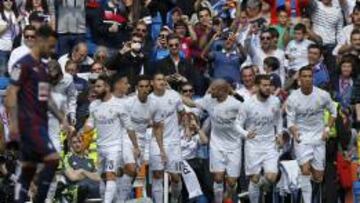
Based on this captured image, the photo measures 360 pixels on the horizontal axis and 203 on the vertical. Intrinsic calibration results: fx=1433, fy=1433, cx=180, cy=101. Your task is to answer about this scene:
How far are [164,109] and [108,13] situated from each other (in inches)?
217

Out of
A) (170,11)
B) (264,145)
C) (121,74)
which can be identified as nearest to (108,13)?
(170,11)

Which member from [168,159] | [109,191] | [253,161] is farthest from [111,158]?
[253,161]

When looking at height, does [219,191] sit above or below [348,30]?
below

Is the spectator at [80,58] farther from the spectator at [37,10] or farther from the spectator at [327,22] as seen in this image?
the spectator at [327,22]

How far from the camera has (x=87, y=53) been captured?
26.3 metres

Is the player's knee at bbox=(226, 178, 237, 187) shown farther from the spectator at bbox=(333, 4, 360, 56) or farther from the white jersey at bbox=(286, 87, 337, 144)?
the spectator at bbox=(333, 4, 360, 56)

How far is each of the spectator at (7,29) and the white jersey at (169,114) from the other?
13.2 feet

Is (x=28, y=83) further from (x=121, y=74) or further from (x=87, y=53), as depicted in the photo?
(x=87, y=53)

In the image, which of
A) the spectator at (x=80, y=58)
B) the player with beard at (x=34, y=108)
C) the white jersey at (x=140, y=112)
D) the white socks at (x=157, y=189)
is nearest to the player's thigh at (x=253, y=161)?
the white socks at (x=157, y=189)

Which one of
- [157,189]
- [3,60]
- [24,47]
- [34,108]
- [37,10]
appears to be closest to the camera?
[34,108]

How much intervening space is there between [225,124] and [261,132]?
662mm

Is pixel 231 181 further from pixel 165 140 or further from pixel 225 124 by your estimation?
pixel 165 140

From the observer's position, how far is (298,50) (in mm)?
26188

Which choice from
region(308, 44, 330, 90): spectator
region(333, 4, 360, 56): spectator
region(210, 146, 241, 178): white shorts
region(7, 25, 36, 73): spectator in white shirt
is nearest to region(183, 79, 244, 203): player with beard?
region(210, 146, 241, 178): white shorts
